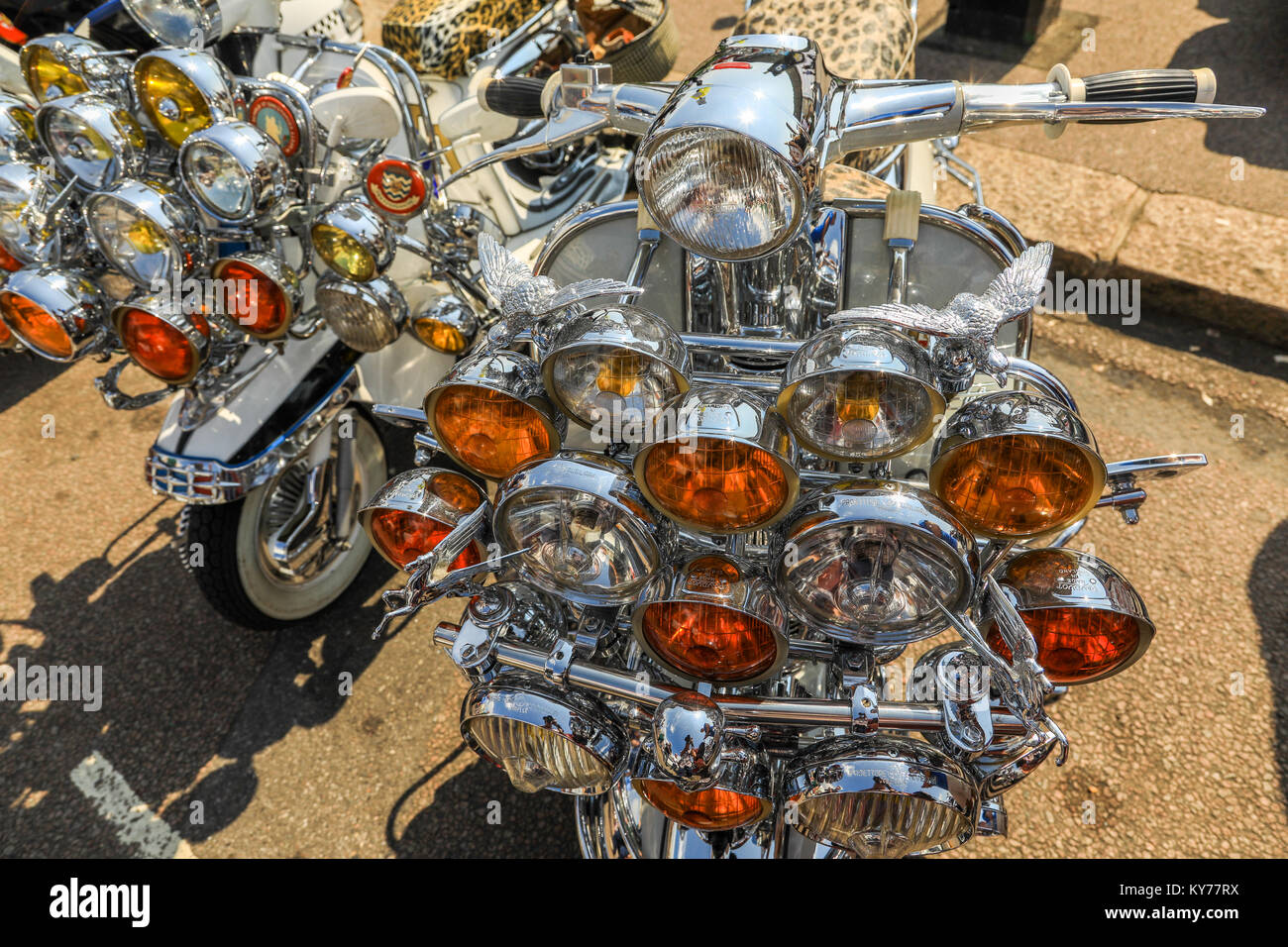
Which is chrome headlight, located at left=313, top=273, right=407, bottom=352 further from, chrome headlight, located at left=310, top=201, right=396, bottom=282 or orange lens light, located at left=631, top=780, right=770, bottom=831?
orange lens light, located at left=631, top=780, right=770, bottom=831

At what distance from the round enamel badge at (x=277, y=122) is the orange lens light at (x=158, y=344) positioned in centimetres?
51

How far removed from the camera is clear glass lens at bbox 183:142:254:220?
1970mm

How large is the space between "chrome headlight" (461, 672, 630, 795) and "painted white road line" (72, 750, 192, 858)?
138 cm

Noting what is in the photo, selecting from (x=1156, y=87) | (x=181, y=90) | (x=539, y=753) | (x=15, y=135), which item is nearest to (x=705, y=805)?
(x=539, y=753)

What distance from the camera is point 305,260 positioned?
2303 mm

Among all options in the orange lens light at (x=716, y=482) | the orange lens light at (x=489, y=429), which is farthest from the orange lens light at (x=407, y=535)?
the orange lens light at (x=716, y=482)

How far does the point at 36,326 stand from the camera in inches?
83.0

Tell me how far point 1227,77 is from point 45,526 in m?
6.55

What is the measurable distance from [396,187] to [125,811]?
188 cm

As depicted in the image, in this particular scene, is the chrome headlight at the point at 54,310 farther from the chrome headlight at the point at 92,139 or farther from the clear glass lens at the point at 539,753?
the clear glass lens at the point at 539,753

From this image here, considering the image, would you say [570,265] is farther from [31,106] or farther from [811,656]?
[31,106]

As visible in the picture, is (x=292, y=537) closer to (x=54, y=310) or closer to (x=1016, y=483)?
(x=54, y=310)

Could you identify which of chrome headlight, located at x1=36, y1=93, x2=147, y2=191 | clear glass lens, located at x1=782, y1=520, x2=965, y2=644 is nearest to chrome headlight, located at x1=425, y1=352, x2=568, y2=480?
clear glass lens, located at x1=782, y1=520, x2=965, y2=644
